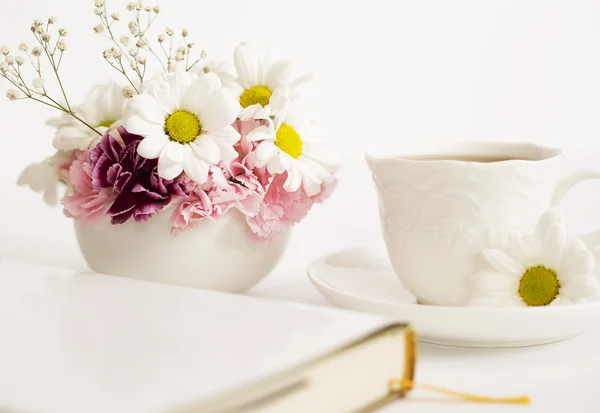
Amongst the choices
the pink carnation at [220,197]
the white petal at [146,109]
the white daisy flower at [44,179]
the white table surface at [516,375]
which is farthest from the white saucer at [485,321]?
the white daisy flower at [44,179]

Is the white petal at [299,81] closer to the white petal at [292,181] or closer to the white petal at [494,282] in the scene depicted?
the white petal at [292,181]

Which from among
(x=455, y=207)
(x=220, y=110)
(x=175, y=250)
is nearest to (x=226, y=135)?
(x=220, y=110)

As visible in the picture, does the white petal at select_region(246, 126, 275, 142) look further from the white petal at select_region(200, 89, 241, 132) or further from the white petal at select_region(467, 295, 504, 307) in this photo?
the white petal at select_region(467, 295, 504, 307)

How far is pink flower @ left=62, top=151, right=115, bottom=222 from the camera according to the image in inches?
35.2

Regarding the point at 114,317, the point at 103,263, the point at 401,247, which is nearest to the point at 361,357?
the point at 114,317

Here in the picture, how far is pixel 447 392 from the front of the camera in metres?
0.64

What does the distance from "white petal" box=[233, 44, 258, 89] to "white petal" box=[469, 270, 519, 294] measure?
1.03 ft

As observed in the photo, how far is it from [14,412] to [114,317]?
0.53 feet

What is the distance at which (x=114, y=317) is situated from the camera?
0.67 metres

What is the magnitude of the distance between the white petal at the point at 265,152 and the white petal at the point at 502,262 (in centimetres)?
23

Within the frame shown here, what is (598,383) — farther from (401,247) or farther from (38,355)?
(38,355)

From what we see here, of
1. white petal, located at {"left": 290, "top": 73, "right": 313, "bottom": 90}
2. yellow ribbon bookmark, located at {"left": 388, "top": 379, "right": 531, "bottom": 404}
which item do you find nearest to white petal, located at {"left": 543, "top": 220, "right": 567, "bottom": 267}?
yellow ribbon bookmark, located at {"left": 388, "top": 379, "right": 531, "bottom": 404}

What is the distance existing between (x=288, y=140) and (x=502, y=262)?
246mm

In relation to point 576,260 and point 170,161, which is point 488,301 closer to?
point 576,260
